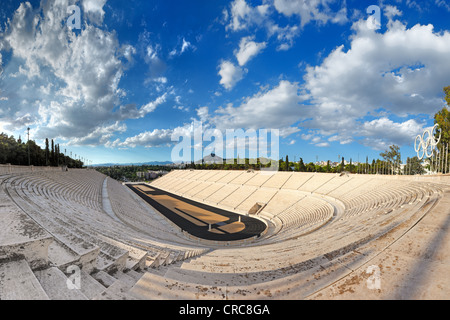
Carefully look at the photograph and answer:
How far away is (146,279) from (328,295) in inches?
98.9

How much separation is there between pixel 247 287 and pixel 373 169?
68.6 metres

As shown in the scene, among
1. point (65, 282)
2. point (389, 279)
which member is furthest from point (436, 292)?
point (65, 282)

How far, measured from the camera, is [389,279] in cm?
255

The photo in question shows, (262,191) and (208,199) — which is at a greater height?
(262,191)

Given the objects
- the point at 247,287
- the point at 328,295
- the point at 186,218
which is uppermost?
the point at 328,295

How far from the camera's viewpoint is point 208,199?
34.2 meters
